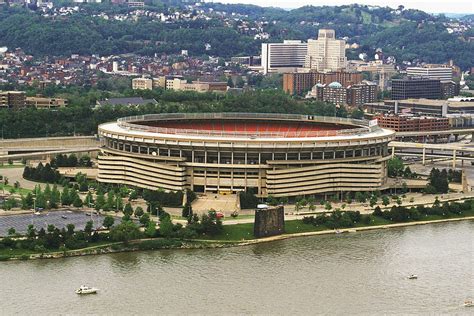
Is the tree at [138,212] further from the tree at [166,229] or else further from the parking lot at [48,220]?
the tree at [166,229]

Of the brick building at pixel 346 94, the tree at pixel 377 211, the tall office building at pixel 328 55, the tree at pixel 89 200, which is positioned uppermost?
the tall office building at pixel 328 55

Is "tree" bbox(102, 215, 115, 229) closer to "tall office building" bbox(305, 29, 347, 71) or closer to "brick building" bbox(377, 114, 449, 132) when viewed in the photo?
"brick building" bbox(377, 114, 449, 132)

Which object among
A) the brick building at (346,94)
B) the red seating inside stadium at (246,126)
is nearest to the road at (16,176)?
the red seating inside stadium at (246,126)

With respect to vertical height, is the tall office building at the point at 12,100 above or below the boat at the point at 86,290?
above

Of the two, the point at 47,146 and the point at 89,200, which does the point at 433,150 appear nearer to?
the point at 47,146

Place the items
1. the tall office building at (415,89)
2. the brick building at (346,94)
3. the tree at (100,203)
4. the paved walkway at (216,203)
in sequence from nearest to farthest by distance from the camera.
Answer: the tree at (100,203) → the paved walkway at (216,203) → the brick building at (346,94) → the tall office building at (415,89)

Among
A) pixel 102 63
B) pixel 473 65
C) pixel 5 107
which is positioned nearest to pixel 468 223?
pixel 5 107

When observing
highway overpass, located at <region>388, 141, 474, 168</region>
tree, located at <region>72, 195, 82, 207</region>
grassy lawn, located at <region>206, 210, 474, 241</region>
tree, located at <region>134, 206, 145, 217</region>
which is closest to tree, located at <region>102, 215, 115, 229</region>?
tree, located at <region>134, 206, 145, 217</region>
